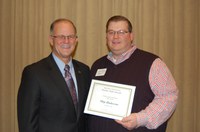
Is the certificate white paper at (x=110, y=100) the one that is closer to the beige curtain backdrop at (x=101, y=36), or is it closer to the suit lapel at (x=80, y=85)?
the suit lapel at (x=80, y=85)

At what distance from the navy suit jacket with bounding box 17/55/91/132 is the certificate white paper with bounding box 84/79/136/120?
21 cm

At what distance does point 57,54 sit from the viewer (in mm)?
2506


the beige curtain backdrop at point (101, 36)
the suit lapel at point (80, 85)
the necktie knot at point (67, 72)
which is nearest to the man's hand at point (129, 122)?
the suit lapel at point (80, 85)

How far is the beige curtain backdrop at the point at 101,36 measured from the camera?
366 centimetres

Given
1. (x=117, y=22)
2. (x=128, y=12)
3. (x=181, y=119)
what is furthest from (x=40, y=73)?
(x=181, y=119)

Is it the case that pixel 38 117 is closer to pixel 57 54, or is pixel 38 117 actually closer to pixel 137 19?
pixel 57 54

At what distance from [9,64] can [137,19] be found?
7.10 feet

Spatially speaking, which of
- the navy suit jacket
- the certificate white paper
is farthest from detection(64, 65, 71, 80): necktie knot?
the certificate white paper

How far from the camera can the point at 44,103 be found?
7.43 ft

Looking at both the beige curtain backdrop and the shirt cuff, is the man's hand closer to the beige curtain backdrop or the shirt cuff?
the shirt cuff

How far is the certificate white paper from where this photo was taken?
223 cm

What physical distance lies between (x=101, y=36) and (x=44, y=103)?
5.71ft

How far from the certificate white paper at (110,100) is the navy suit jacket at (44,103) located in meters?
0.21

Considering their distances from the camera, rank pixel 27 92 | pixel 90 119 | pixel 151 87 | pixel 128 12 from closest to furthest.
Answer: pixel 27 92, pixel 151 87, pixel 90 119, pixel 128 12
